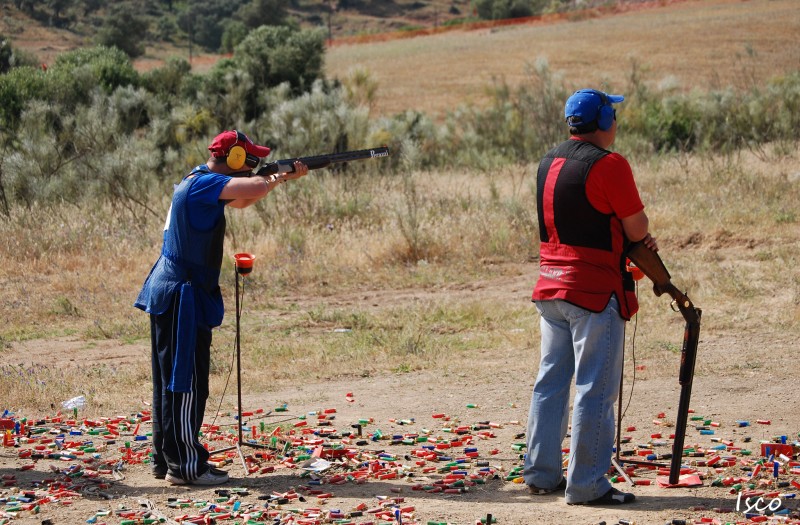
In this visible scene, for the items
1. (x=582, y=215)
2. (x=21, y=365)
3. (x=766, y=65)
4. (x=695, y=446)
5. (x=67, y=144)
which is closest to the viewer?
(x=582, y=215)

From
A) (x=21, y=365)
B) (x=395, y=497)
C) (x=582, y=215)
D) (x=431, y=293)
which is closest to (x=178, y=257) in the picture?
(x=395, y=497)

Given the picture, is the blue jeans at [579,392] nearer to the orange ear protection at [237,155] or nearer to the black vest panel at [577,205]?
the black vest panel at [577,205]

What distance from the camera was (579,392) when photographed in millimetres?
4844

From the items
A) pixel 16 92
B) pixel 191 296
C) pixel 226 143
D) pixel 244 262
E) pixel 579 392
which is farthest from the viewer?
pixel 16 92

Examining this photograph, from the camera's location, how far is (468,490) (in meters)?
5.44

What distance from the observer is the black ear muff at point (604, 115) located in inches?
188

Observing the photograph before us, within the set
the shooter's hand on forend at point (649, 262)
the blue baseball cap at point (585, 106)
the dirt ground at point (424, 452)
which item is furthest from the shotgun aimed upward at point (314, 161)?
the shooter's hand on forend at point (649, 262)

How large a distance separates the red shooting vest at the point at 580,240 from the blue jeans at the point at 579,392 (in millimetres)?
68

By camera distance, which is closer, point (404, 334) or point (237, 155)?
point (237, 155)

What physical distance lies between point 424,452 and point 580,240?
1946mm

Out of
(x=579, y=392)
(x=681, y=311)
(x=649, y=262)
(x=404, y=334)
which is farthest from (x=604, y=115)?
(x=404, y=334)

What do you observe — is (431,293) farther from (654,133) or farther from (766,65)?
(766,65)

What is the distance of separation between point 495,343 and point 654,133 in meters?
12.6

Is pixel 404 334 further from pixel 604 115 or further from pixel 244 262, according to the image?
pixel 604 115
